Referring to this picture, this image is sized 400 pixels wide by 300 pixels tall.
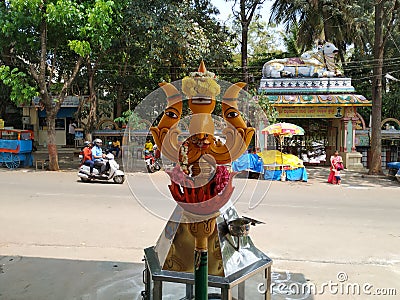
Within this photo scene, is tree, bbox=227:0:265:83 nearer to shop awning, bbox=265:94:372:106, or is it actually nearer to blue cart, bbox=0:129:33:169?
shop awning, bbox=265:94:372:106

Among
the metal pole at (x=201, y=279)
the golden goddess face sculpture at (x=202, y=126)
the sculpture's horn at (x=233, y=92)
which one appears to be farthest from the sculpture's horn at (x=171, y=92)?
the metal pole at (x=201, y=279)

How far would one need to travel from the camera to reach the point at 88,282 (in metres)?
4.29

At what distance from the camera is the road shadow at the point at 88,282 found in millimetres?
3991

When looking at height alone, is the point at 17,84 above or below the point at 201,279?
above

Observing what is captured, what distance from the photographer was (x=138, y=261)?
4953mm

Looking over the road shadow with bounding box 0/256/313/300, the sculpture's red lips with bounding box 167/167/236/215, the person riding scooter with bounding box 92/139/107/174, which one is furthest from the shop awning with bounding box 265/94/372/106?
the sculpture's red lips with bounding box 167/167/236/215

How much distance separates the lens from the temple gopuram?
55.1 feet

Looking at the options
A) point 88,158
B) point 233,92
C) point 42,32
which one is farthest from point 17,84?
point 233,92

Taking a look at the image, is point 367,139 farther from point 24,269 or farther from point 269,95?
point 24,269

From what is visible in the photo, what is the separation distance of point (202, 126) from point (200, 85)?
0.88 feet

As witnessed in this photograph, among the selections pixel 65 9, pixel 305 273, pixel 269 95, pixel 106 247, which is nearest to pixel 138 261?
pixel 106 247

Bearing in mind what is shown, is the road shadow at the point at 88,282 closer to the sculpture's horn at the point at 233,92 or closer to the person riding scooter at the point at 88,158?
the sculpture's horn at the point at 233,92

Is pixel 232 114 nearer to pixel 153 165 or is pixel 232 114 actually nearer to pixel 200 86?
pixel 200 86

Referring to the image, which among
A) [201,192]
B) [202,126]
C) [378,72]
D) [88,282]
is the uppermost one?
[378,72]
